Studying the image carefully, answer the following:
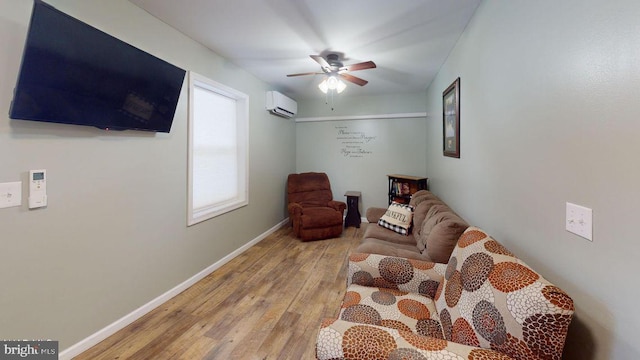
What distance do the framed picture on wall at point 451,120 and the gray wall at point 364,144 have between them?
1.65m

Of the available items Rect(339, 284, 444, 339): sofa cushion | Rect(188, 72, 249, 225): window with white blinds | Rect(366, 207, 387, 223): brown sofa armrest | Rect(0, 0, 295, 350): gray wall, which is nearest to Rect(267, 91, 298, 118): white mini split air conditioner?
Result: Rect(188, 72, 249, 225): window with white blinds

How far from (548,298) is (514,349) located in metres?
0.22

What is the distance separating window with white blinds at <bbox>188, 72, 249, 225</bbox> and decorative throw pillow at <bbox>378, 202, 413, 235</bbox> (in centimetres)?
191

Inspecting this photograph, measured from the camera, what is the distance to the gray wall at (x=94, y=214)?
1.45 meters

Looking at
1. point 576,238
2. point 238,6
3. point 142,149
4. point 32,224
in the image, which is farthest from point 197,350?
point 238,6

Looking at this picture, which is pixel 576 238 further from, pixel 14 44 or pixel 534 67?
pixel 14 44

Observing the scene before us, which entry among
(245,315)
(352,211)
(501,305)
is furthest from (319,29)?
(352,211)

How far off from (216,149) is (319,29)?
1.85 meters

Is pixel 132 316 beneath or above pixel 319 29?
beneath

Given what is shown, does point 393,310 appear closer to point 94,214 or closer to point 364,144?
Result: point 94,214

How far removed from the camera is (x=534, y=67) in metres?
1.28

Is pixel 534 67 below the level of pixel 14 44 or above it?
below

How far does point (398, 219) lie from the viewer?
10.1 ft

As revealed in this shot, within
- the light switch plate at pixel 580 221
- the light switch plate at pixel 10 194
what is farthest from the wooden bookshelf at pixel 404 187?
the light switch plate at pixel 10 194
